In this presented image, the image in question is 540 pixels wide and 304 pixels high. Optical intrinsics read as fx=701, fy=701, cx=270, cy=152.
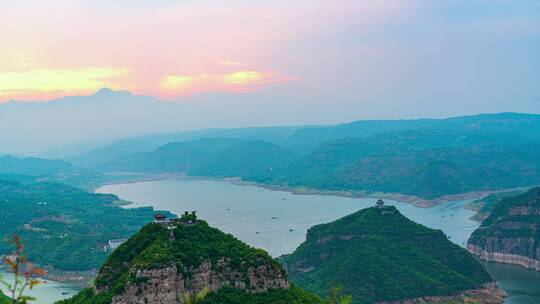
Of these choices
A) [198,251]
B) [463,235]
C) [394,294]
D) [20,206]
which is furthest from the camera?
[20,206]

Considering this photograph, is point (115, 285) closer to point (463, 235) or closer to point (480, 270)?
point (480, 270)

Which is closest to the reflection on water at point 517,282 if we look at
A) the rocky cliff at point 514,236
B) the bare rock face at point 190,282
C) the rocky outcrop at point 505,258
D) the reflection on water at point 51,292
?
the rocky outcrop at point 505,258

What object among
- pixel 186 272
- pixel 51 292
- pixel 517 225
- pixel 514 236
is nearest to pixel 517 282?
pixel 514 236

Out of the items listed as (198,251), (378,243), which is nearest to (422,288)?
(378,243)

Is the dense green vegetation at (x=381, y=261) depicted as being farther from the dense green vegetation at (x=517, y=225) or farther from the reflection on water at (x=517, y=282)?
the dense green vegetation at (x=517, y=225)

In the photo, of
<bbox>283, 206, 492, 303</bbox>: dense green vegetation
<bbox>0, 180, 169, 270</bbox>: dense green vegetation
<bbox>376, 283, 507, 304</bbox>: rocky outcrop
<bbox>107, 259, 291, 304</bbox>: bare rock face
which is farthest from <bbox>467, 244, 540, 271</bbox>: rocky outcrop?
<bbox>107, 259, 291, 304</bbox>: bare rock face
